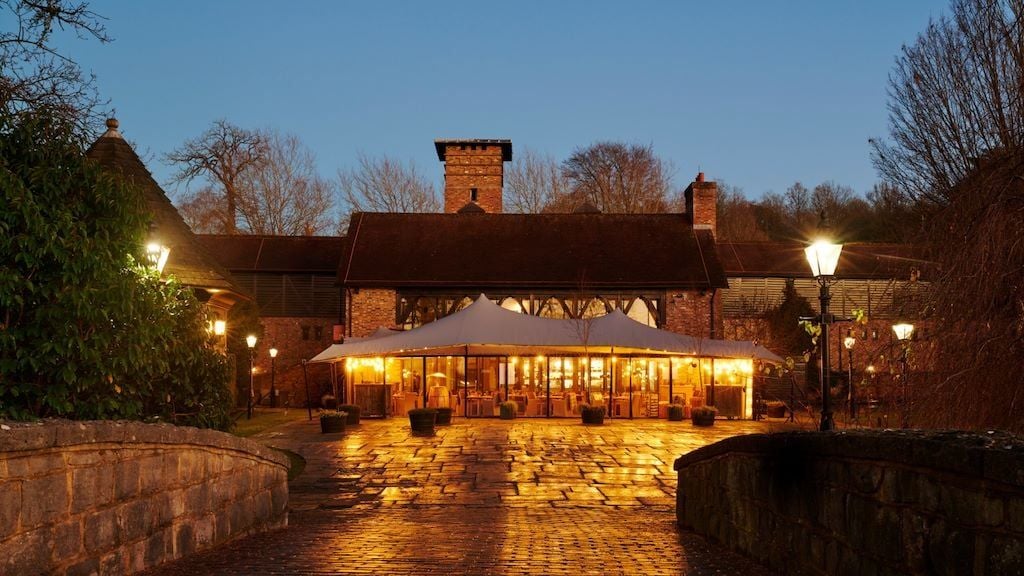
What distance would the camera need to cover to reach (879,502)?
462 centimetres

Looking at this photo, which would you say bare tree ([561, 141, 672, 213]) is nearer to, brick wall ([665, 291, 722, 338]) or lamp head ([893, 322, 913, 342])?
brick wall ([665, 291, 722, 338])

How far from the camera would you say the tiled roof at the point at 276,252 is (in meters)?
34.3

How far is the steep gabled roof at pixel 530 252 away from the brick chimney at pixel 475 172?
32.6ft

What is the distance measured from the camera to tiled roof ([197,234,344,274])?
3434 centimetres

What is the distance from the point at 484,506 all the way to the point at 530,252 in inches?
821

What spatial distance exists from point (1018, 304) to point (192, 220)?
4262 centimetres

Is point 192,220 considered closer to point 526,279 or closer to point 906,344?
point 526,279

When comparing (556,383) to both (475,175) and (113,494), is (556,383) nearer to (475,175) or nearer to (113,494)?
(475,175)

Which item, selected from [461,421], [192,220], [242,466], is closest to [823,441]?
[242,466]

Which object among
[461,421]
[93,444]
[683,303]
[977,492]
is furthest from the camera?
[683,303]

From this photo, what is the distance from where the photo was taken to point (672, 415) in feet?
80.5

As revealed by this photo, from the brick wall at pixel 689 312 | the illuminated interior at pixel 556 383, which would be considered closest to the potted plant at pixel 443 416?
the illuminated interior at pixel 556 383

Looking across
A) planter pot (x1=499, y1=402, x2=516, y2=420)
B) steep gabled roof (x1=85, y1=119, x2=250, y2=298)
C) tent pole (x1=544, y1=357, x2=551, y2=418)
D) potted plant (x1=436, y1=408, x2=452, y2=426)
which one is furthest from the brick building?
steep gabled roof (x1=85, y1=119, x2=250, y2=298)

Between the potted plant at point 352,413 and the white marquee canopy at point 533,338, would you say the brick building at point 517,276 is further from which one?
the potted plant at point 352,413
